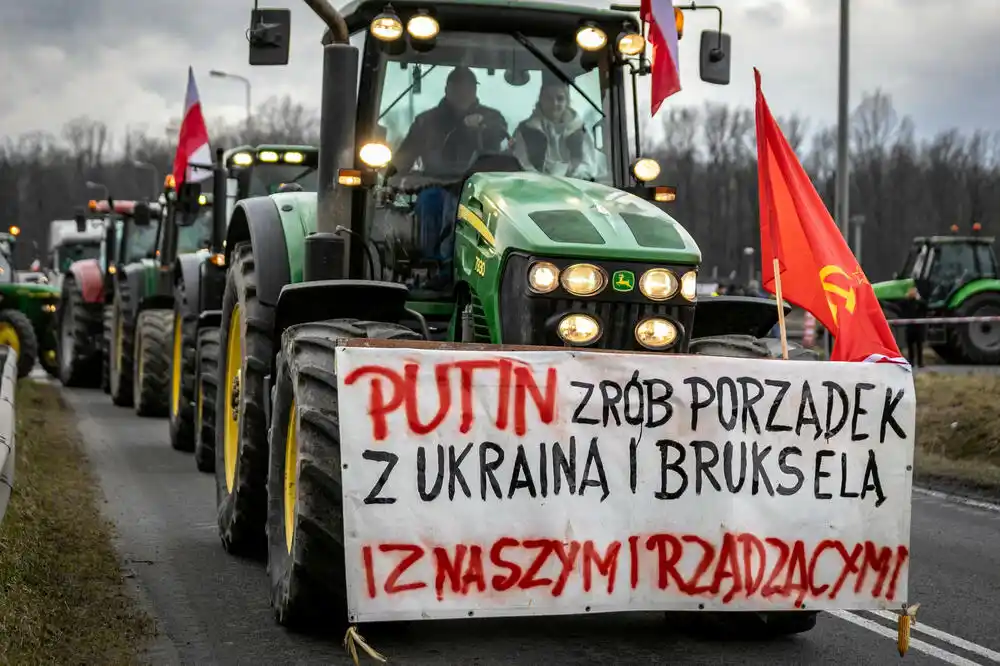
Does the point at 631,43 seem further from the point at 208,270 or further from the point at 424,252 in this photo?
the point at 208,270

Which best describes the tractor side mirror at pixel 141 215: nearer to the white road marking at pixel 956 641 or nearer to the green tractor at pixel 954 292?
the white road marking at pixel 956 641

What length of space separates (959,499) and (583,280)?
6023 millimetres

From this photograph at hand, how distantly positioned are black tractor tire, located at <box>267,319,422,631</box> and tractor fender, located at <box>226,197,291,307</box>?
1.41m

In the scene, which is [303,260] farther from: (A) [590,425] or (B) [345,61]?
(A) [590,425]

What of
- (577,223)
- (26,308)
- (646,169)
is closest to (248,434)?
(577,223)

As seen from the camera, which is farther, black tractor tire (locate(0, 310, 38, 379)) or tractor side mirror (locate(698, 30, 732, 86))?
black tractor tire (locate(0, 310, 38, 379))

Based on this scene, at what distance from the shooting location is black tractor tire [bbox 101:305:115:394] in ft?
63.9

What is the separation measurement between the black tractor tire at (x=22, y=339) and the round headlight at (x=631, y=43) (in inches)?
547

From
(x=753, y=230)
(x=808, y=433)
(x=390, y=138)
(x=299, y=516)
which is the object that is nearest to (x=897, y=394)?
(x=808, y=433)

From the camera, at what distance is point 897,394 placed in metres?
5.98

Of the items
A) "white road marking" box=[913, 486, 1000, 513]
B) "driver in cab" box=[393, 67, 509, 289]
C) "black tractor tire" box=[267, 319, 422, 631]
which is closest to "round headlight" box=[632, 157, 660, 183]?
"driver in cab" box=[393, 67, 509, 289]

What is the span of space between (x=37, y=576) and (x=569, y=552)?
2.69 m

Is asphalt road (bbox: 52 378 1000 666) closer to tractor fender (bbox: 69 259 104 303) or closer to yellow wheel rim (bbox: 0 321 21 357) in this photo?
yellow wheel rim (bbox: 0 321 21 357)

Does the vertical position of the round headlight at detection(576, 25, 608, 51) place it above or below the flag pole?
above
